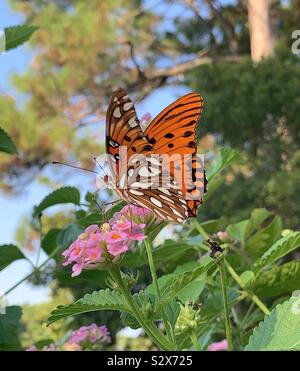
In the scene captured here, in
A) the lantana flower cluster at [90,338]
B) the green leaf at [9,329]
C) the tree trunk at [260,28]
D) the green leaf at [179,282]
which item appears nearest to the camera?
the green leaf at [179,282]

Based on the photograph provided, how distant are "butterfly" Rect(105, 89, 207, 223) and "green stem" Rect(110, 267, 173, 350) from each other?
151mm

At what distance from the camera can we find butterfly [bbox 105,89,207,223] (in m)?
0.70

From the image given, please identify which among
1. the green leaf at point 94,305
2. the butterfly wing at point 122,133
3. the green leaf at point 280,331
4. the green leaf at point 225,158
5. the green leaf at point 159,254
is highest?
the green leaf at point 225,158

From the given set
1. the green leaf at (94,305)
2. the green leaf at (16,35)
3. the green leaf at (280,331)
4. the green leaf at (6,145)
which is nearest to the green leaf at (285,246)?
the green leaf at (280,331)

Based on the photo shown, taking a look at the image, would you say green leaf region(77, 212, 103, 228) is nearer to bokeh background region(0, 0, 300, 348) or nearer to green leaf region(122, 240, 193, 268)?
green leaf region(122, 240, 193, 268)

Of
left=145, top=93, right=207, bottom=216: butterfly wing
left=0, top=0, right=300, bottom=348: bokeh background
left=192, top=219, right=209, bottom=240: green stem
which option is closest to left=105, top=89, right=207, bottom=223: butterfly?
left=145, top=93, right=207, bottom=216: butterfly wing

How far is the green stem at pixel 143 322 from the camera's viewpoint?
0.54m

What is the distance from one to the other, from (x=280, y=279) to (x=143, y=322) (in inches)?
13.2

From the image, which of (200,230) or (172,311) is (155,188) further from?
(200,230)

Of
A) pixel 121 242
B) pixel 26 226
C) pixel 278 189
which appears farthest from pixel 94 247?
pixel 26 226

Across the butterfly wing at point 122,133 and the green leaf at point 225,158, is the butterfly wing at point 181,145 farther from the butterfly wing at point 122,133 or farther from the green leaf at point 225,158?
the green leaf at point 225,158

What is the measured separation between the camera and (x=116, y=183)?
0.71 meters

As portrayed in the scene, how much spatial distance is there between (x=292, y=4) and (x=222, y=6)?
0.81m

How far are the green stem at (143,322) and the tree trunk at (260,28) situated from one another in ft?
19.2
